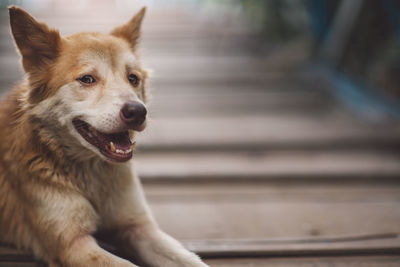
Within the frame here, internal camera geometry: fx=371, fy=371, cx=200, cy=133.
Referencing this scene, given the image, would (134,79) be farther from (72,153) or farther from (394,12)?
(394,12)

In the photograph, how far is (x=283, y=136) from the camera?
4207 millimetres

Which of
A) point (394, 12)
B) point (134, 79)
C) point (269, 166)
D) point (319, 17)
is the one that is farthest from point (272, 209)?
point (319, 17)

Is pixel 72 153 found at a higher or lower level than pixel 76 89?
lower

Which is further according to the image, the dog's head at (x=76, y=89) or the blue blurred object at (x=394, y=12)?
the blue blurred object at (x=394, y=12)

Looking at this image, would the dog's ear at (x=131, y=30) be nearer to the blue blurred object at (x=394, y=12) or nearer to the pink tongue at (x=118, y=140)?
the pink tongue at (x=118, y=140)

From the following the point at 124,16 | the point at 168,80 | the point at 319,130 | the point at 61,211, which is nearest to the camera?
the point at 61,211

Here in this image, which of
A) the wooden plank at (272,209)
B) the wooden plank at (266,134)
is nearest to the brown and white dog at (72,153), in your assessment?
the wooden plank at (272,209)

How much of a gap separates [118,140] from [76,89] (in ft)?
1.01

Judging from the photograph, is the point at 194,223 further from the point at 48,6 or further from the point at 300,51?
the point at 48,6

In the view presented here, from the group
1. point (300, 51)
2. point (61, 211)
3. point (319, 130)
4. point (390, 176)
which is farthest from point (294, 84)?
point (61, 211)

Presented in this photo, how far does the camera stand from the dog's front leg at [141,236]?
1701 millimetres

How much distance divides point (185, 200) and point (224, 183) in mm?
522

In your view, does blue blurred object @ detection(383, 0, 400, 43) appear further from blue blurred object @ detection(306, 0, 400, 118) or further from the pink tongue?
the pink tongue

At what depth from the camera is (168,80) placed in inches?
275
